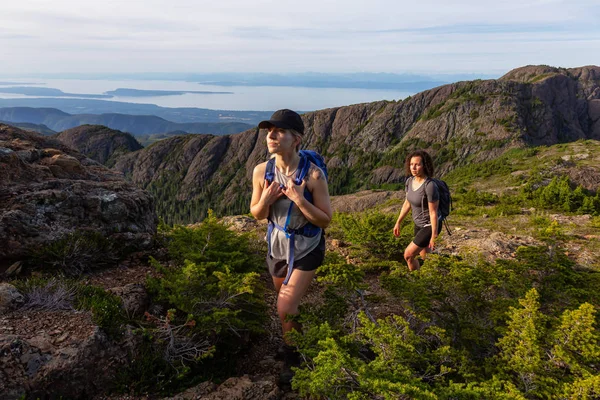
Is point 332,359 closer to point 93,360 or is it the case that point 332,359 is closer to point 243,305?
point 243,305

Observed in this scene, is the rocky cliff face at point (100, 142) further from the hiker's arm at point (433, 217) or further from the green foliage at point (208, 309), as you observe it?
the hiker's arm at point (433, 217)

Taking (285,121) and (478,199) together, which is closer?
(285,121)

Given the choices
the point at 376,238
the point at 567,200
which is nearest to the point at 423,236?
the point at 376,238

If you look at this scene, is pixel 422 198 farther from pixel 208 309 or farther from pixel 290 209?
pixel 208 309

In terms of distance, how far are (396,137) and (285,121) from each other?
145m

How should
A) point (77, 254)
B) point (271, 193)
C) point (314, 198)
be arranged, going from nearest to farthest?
point (271, 193)
point (314, 198)
point (77, 254)

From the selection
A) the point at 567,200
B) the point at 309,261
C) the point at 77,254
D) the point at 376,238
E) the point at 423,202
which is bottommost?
the point at 376,238

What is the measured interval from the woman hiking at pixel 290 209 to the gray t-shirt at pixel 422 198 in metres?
Result: 3.23

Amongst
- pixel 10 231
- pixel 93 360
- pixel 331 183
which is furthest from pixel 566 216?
pixel 331 183

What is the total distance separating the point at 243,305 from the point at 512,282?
4205mm

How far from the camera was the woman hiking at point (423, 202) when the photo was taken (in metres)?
6.84

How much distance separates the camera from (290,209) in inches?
170

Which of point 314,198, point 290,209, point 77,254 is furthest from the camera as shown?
point 77,254

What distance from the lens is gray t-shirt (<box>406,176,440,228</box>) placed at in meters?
6.82
